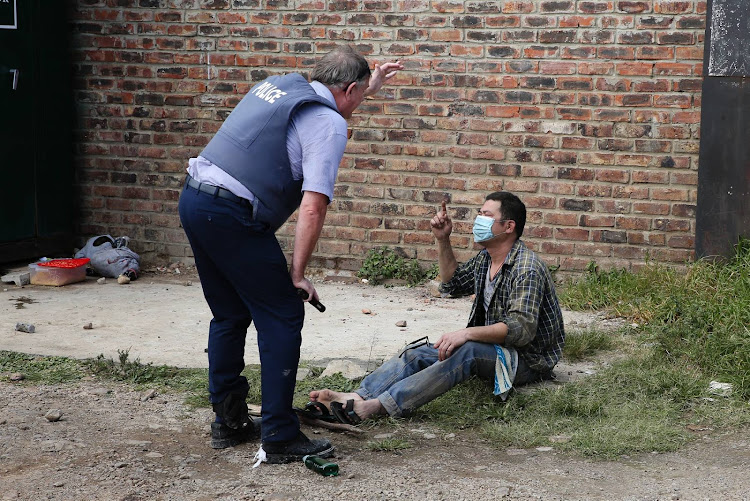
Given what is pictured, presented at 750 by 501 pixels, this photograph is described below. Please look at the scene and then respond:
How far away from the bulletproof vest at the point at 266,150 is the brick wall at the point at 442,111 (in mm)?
3428

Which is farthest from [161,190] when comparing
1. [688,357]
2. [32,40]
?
[688,357]

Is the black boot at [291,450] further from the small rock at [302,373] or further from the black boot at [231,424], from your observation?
the small rock at [302,373]

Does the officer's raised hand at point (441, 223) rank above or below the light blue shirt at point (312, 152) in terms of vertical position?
below

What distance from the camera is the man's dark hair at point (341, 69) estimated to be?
Answer: 387 cm

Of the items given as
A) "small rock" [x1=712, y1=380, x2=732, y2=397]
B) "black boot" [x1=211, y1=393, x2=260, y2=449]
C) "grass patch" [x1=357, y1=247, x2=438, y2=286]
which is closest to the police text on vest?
"black boot" [x1=211, y1=393, x2=260, y2=449]

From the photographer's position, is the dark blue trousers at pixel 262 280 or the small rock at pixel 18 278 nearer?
the dark blue trousers at pixel 262 280

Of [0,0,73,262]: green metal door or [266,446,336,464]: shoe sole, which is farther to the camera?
[0,0,73,262]: green metal door

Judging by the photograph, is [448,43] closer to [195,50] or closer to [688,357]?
[195,50]

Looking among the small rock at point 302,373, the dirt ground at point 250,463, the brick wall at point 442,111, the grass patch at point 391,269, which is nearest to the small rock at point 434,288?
the grass patch at point 391,269

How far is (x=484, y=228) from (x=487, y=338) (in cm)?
57

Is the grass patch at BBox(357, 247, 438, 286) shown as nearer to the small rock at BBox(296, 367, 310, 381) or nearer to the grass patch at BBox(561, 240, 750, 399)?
the grass patch at BBox(561, 240, 750, 399)

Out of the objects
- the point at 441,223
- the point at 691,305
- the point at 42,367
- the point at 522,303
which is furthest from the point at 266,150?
A: the point at 691,305

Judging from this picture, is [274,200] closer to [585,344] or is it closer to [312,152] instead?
[312,152]

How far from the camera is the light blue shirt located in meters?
3.66
